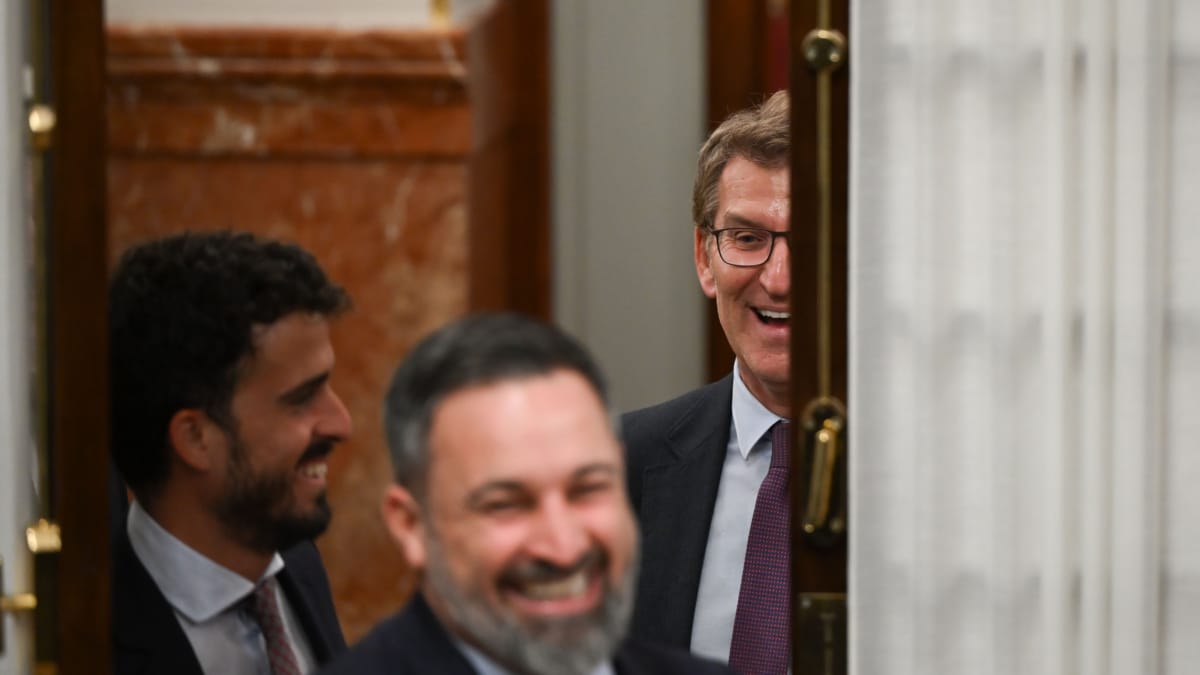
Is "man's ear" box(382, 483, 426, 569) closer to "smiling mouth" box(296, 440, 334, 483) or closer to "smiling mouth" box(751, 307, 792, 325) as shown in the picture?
"smiling mouth" box(296, 440, 334, 483)

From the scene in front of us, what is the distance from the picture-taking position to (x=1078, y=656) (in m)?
2.10

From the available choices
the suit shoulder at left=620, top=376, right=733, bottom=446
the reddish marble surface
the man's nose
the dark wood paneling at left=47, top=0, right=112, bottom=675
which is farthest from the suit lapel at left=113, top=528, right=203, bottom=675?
the reddish marble surface

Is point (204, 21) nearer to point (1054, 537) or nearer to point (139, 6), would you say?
point (139, 6)

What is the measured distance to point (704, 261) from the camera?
252 cm

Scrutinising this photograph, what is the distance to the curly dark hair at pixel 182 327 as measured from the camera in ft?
7.66

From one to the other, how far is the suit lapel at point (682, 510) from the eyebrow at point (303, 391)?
48 cm

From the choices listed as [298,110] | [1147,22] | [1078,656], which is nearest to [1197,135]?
[1147,22]

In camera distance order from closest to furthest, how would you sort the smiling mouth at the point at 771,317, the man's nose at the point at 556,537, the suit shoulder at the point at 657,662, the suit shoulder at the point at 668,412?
the man's nose at the point at 556,537 < the suit shoulder at the point at 657,662 < the smiling mouth at the point at 771,317 < the suit shoulder at the point at 668,412

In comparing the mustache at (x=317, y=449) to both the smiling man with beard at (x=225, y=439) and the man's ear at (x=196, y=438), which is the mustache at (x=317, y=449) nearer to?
the smiling man with beard at (x=225, y=439)

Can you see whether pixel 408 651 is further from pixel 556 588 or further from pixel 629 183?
pixel 629 183

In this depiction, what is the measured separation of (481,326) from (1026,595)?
33.3 inches

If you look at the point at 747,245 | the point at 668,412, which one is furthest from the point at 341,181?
the point at 747,245

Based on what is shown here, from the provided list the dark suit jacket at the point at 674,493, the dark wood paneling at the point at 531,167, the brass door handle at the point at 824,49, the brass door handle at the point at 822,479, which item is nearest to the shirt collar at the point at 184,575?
the dark suit jacket at the point at 674,493

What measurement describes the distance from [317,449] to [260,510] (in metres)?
0.12
